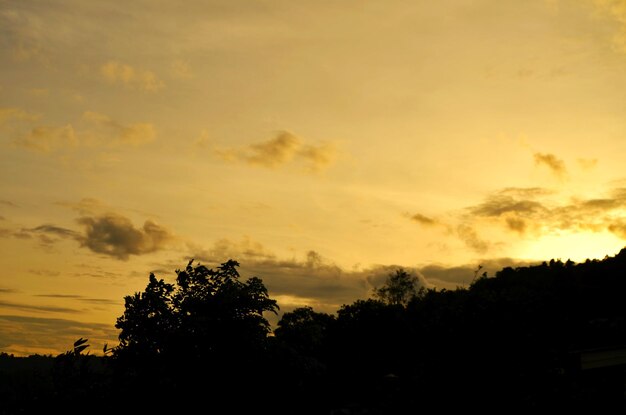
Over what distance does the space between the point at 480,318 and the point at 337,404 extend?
3255 centimetres

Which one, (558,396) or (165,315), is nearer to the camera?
(165,315)

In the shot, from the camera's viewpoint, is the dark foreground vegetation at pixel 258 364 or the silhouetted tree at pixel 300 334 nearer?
the dark foreground vegetation at pixel 258 364

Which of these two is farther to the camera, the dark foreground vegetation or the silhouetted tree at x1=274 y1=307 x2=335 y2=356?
the silhouetted tree at x1=274 y1=307 x2=335 y2=356

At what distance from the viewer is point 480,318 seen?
24812 millimetres

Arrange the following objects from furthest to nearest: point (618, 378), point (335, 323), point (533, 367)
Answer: point (335, 323)
point (533, 367)
point (618, 378)

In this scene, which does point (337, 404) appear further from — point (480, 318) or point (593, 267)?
point (593, 267)

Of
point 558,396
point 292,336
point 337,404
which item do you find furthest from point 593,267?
point 292,336

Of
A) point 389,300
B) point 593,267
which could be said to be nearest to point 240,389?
point 593,267

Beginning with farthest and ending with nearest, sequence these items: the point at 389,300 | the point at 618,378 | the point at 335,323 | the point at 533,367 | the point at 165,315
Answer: the point at 389,300 → the point at 335,323 → the point at 533,367 → the point at 165,315 → the point at 618,378

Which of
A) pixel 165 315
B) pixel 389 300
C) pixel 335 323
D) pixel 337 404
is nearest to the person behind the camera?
pixel 165 315

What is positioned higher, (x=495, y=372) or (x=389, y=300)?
(x=389, y=300)

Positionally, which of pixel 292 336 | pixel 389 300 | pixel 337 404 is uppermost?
pixel 389 300

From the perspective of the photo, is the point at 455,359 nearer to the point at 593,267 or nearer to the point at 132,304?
the point at 132,304

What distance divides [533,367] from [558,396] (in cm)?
185
